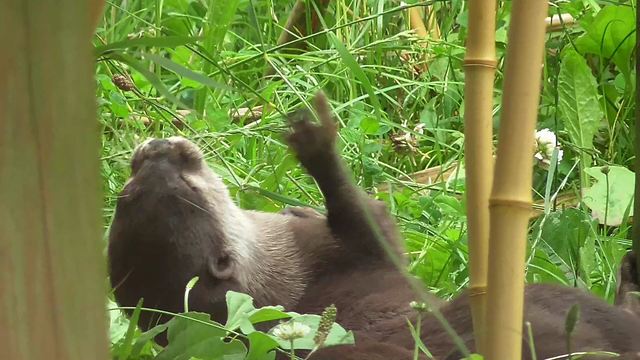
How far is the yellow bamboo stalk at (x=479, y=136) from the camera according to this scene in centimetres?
123

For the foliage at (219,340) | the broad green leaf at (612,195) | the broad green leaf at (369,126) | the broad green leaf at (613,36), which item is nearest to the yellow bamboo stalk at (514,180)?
the foliage at (219,340)

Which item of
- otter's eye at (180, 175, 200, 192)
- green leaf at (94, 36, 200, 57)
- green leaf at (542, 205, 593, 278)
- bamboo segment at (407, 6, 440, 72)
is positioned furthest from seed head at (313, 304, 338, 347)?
bamboo segment at (407, 6, 440, 72)

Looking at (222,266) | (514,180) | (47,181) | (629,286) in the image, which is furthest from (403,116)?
(47,181)

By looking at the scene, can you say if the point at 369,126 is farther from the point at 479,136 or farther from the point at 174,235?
the point at 479,136

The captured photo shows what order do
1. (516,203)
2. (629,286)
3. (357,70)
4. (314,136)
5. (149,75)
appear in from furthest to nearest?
1. (357,70)
2. (314,136)
3. (629,286)
4. (516,203)
5. (149,75)

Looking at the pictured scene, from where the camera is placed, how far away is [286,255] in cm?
253

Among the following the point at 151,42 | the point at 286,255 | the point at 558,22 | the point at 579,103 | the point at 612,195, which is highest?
the point at 558,22

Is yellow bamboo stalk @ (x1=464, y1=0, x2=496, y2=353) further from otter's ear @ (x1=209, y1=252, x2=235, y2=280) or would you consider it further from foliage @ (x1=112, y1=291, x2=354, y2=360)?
otter's ear @ (x1=209, y1=252, x2=235, y2=280)

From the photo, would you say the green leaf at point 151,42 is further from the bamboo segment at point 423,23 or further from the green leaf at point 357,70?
the bamboo segment at point 423,23

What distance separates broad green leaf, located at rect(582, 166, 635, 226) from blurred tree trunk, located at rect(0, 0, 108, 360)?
2.17 m

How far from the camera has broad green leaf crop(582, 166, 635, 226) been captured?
273 cm

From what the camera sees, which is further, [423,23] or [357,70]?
[423,23]

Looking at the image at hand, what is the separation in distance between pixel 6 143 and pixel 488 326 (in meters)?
0.62

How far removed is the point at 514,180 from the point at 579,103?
2130mm
